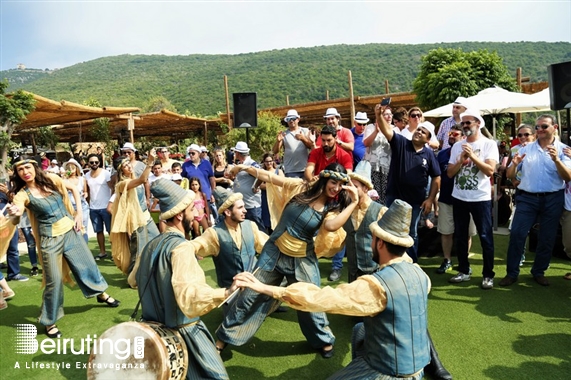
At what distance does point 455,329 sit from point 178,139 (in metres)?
31.2

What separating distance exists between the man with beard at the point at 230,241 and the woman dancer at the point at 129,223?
184 cm

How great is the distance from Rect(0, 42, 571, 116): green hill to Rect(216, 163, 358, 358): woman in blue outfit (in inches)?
1668

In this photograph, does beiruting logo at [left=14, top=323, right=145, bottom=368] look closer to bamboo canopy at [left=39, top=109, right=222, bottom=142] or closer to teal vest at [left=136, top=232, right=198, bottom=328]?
teal vest at [left=136, top=232, right=198, bottom=328]

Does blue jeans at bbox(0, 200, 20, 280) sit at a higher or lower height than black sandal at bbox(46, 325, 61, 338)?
higher

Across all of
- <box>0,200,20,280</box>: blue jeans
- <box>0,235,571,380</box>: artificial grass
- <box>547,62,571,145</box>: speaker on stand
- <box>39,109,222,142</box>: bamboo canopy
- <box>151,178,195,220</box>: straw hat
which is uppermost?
<box>39,109,222,142</box>: bamboo canopy

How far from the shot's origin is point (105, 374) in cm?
269

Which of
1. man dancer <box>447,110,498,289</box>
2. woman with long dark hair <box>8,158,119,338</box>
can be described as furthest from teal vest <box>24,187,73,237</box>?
man dancer <box>447,110,498,289</box>

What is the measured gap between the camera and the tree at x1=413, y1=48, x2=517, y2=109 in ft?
48.0

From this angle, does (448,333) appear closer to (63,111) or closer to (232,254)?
(232,254)

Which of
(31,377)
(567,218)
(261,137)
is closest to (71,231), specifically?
(31,377)

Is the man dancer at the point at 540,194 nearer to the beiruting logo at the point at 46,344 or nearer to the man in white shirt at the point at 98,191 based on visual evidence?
the beiruting logo at the point at 46,344

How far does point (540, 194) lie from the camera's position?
16.2 feet

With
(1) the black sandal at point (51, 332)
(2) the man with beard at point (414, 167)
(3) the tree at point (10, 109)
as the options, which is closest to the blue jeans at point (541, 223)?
(2) the man with beard at point (414, 167)

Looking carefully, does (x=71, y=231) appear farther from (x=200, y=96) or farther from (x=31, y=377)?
(x=200, y=96)
